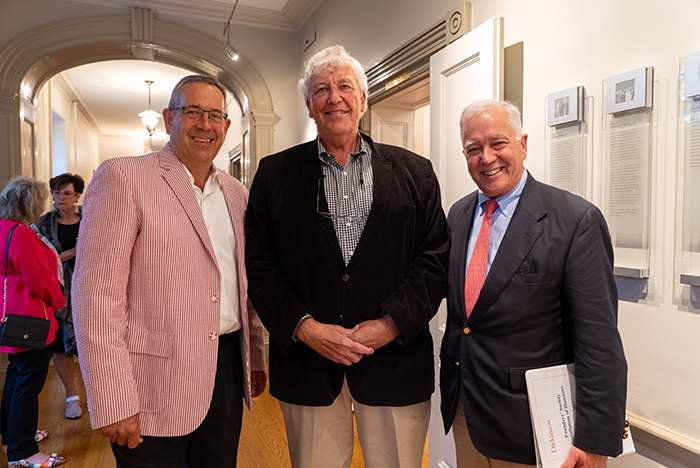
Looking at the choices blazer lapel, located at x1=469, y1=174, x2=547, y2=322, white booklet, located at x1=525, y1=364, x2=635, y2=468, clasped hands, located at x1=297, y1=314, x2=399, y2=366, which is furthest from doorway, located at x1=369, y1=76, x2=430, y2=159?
white booklet, located at x1=525, y1=364, x2=635, y2=468

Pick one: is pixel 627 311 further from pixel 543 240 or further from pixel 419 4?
pixel 419 4

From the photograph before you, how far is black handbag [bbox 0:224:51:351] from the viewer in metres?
2.54

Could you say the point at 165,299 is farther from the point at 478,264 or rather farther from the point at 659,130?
the point at 659,130

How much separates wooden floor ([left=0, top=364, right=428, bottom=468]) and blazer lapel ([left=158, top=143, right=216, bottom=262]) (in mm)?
1992

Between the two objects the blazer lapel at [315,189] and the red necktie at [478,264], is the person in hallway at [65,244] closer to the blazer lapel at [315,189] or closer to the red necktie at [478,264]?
the blazer lapel at [315,189]

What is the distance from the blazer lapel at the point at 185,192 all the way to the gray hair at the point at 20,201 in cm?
165

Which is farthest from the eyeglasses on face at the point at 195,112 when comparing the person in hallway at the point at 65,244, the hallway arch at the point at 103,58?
the hallway arch at the point at 103,58

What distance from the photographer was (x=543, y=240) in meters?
1.29

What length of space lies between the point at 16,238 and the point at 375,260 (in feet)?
7.20

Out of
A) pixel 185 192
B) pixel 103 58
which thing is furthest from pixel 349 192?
pixel 103 58

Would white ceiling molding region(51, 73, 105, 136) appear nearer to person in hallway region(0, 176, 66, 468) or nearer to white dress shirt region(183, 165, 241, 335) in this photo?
person in hallway region(0, 176, 66, 468)

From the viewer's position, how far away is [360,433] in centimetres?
155

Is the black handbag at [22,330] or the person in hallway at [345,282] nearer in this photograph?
the person in hallway at [345,282]

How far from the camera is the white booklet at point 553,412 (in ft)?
4.00
